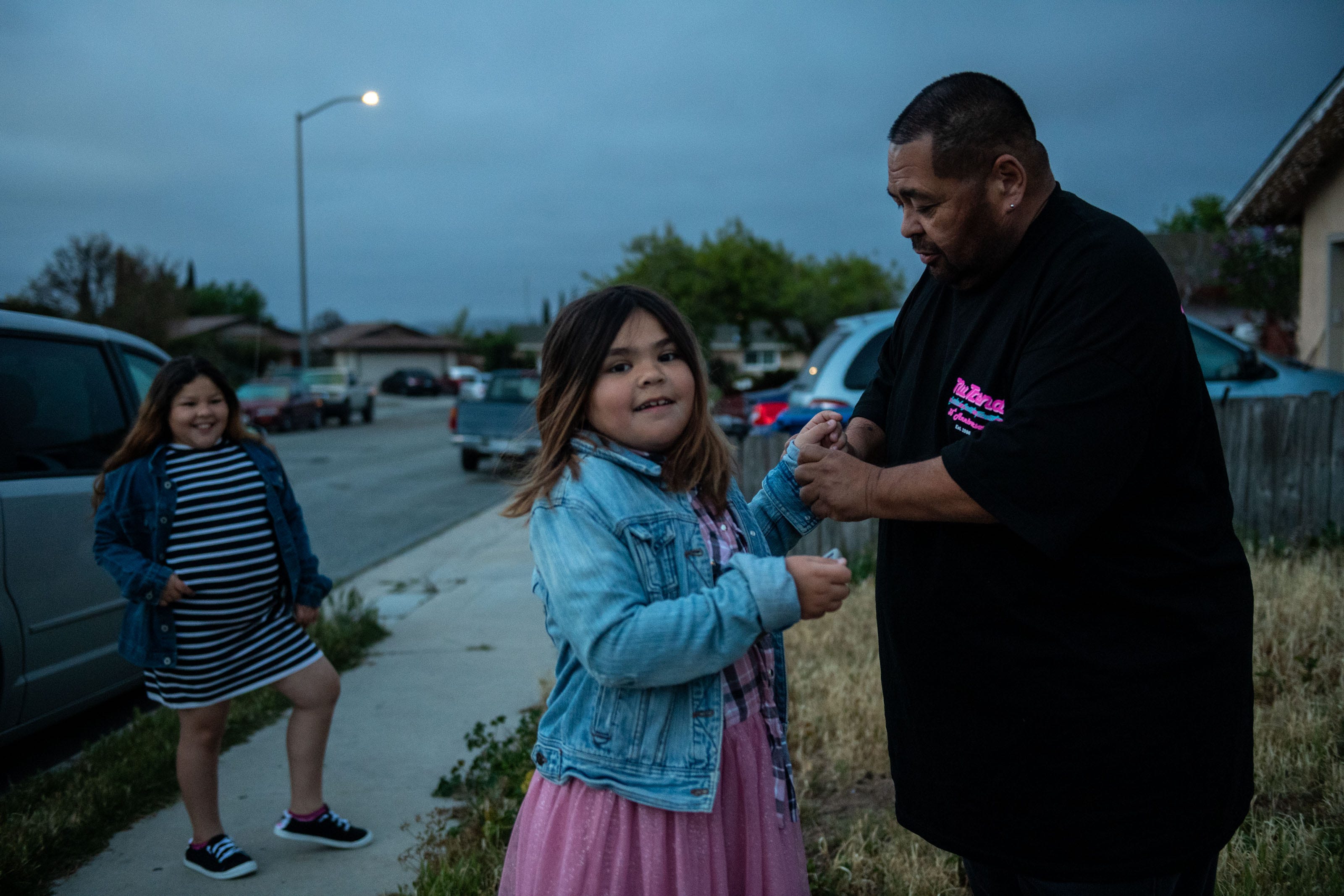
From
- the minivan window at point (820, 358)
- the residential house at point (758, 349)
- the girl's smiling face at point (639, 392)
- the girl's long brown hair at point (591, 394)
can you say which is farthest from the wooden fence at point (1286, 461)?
the residential house at point (758, 349)

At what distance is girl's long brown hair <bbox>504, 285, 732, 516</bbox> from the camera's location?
1.90 meters

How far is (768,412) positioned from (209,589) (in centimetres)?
622

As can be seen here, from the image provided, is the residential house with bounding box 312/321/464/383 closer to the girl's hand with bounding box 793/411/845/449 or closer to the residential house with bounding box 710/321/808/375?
the residential house with bounding box 710/321/808/375

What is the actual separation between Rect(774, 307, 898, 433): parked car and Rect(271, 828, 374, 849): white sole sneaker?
161 inches

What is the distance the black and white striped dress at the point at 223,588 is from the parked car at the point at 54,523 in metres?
1.03

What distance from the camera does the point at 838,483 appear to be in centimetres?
197

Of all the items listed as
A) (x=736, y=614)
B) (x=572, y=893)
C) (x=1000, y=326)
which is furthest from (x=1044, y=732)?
(x=572, y=893)

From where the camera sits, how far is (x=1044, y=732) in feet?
5.92

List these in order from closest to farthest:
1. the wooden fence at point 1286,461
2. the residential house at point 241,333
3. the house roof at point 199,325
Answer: the wooden fence at point 1286,461 < the house roof at point 199,325 < the residential house at point 241,333

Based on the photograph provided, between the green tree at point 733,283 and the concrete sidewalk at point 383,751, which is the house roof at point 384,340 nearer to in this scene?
the green tree at point 733,283

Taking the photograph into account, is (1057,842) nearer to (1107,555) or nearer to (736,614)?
(1107,555)

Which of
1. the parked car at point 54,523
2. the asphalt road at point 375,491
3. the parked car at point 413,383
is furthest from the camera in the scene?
the parked car at point 413,383

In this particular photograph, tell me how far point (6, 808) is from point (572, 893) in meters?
3.10

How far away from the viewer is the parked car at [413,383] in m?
58.8
